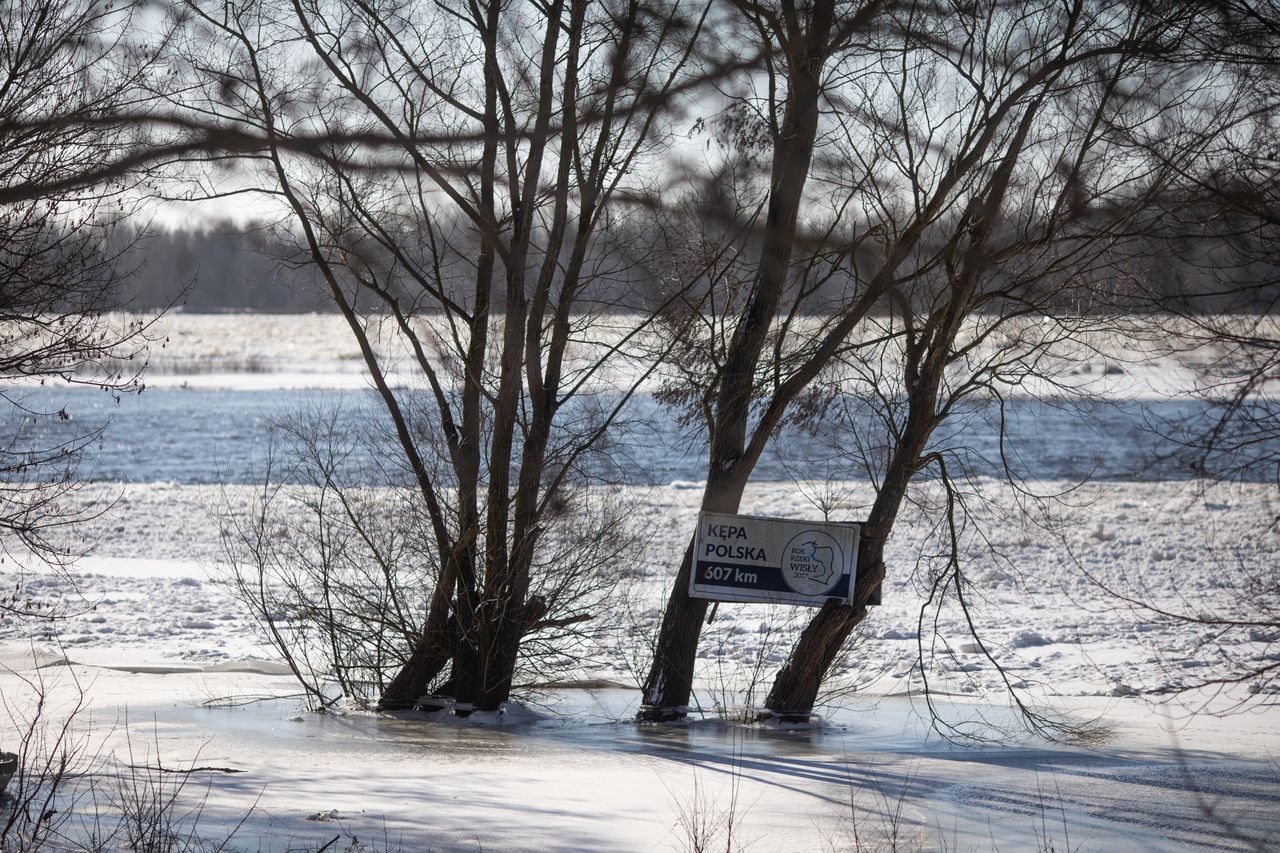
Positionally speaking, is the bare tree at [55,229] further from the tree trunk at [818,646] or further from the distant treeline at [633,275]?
the tree trunk at [818,646]

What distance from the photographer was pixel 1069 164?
10.2 meters

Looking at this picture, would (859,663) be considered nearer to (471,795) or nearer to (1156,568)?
(471,795)

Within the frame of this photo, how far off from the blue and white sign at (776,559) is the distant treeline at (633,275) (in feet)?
7.47

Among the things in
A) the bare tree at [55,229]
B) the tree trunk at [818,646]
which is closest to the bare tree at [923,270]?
the tree trunk at [818,646]

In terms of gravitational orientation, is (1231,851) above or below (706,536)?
below

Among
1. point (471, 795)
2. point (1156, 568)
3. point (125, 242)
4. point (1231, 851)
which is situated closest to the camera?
point (1231, 851)

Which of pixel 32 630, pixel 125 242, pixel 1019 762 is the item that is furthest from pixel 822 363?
pixel 32 630

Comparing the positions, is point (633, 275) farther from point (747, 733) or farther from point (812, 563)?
point (747, 733)

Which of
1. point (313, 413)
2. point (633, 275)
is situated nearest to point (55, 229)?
point (633, 275)

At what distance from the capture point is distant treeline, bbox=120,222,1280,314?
6848 millimetres

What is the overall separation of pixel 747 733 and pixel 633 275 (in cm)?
449

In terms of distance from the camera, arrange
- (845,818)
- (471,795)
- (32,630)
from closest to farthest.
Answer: (845,818) → (471,795) → (32,630)

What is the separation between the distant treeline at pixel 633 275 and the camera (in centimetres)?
685

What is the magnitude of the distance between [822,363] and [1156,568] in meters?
12.7
